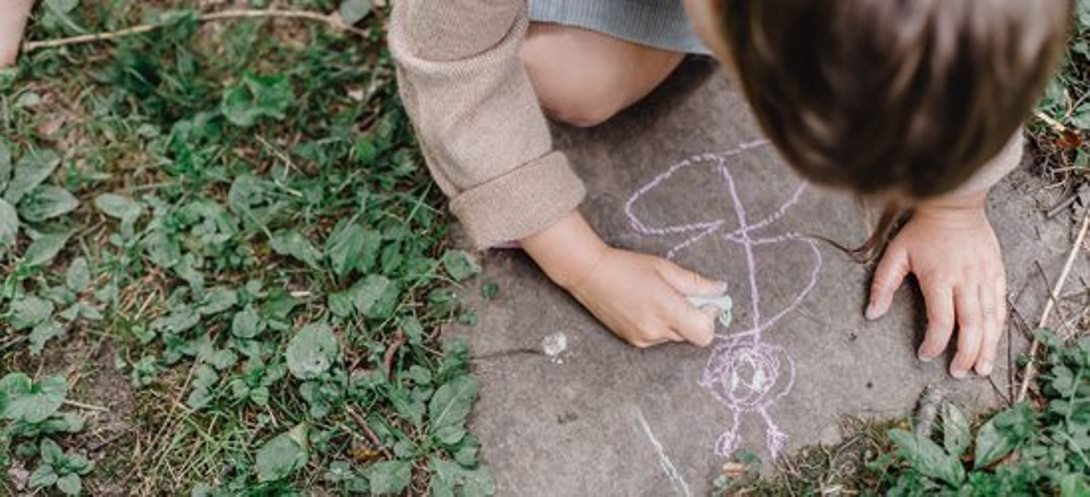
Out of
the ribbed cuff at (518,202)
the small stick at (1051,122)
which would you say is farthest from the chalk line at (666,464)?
the small stick at (1051,122)

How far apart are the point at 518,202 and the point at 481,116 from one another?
0.14m

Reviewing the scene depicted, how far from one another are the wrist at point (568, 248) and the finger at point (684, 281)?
99 millimetres

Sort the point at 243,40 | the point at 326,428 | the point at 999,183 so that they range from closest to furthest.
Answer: the point at 326,428 < the point at 999,183 < the point at 243,40

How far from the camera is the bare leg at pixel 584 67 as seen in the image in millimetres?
1978

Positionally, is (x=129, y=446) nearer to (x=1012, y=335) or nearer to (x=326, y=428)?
(x=326, y=428)

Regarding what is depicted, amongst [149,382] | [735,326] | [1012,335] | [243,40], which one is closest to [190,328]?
[149,382]

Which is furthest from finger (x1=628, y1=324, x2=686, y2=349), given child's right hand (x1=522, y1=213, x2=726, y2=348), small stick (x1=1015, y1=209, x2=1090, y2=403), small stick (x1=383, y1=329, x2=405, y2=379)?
small stick (x1=1015, y1=209, x2=1090, y2=403)

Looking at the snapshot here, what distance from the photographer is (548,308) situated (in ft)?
6.72

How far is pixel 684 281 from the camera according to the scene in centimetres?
200

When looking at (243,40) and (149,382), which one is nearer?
(149,382)

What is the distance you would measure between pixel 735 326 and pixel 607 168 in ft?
1.13

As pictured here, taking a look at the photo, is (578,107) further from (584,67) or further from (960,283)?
(960,283)

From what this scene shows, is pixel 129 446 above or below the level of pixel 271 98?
below

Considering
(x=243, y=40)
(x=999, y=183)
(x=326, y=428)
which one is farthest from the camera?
(x=243, y=40)
